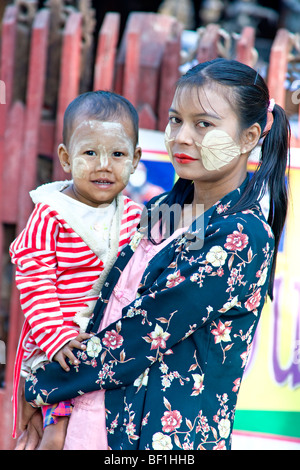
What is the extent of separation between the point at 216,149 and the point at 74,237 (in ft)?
1.77

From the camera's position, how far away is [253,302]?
1755 millimetres

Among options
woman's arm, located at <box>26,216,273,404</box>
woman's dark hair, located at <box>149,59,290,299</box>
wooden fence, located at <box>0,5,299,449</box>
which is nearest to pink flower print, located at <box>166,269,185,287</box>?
woman's arm, located at <box>26,216,273,404</box>

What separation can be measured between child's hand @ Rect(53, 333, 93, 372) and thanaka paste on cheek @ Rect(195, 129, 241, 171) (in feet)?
2.09

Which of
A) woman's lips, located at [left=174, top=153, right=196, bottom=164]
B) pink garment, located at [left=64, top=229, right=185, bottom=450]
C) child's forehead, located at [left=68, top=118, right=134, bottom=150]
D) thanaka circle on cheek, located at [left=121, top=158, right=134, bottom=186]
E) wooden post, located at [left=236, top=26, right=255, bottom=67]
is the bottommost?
pink garment, located at [left=64, top=229, right=185, bottom=450]

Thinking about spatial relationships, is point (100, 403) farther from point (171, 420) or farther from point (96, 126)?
point (96, 126)

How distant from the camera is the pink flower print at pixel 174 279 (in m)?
1.66

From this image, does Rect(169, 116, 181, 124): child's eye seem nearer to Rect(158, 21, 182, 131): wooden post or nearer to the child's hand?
the child's hand

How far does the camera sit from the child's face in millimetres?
1996

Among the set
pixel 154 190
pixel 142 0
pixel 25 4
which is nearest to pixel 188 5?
pixel 142 0
